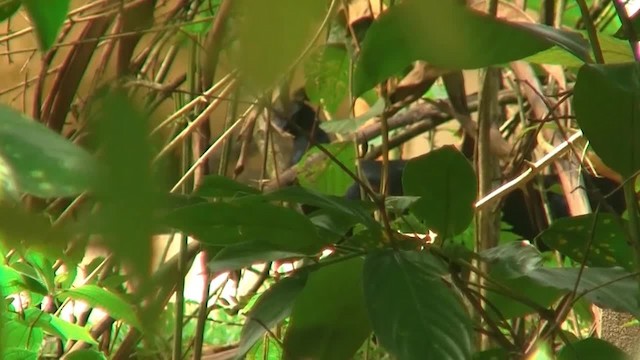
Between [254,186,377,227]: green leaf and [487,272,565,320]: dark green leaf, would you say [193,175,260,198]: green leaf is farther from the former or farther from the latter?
[487,272,565,320]: dark green leaf

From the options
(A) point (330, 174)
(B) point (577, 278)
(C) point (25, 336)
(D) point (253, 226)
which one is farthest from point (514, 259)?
(A) point (330, 174)

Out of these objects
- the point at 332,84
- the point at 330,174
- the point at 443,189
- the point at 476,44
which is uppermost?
the point at 476,44

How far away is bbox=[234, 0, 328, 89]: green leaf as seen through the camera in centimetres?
13

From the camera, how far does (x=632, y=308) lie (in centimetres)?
44

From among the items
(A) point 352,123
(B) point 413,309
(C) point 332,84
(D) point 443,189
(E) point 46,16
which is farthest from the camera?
(C) point 332,84

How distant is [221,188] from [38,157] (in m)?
0.34

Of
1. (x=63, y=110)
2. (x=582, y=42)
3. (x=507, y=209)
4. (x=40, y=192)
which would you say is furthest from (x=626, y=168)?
(x=507, y=209)

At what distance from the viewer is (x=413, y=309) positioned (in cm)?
39

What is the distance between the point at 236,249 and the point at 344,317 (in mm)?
78

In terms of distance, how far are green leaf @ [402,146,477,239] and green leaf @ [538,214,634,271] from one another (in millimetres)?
81

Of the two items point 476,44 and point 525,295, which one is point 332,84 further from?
point 476,44

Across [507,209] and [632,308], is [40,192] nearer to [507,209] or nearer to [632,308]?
[632,308]

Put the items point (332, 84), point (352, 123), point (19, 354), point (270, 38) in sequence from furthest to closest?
1. point (332, 84)
2. point (352, 123)
3. point (19, 354)
4. point (270, 38)

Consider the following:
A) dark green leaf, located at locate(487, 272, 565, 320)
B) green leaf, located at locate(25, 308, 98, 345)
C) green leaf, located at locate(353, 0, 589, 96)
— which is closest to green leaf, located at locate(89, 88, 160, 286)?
green leaf, located at locate(353, 0, 589, 96)
